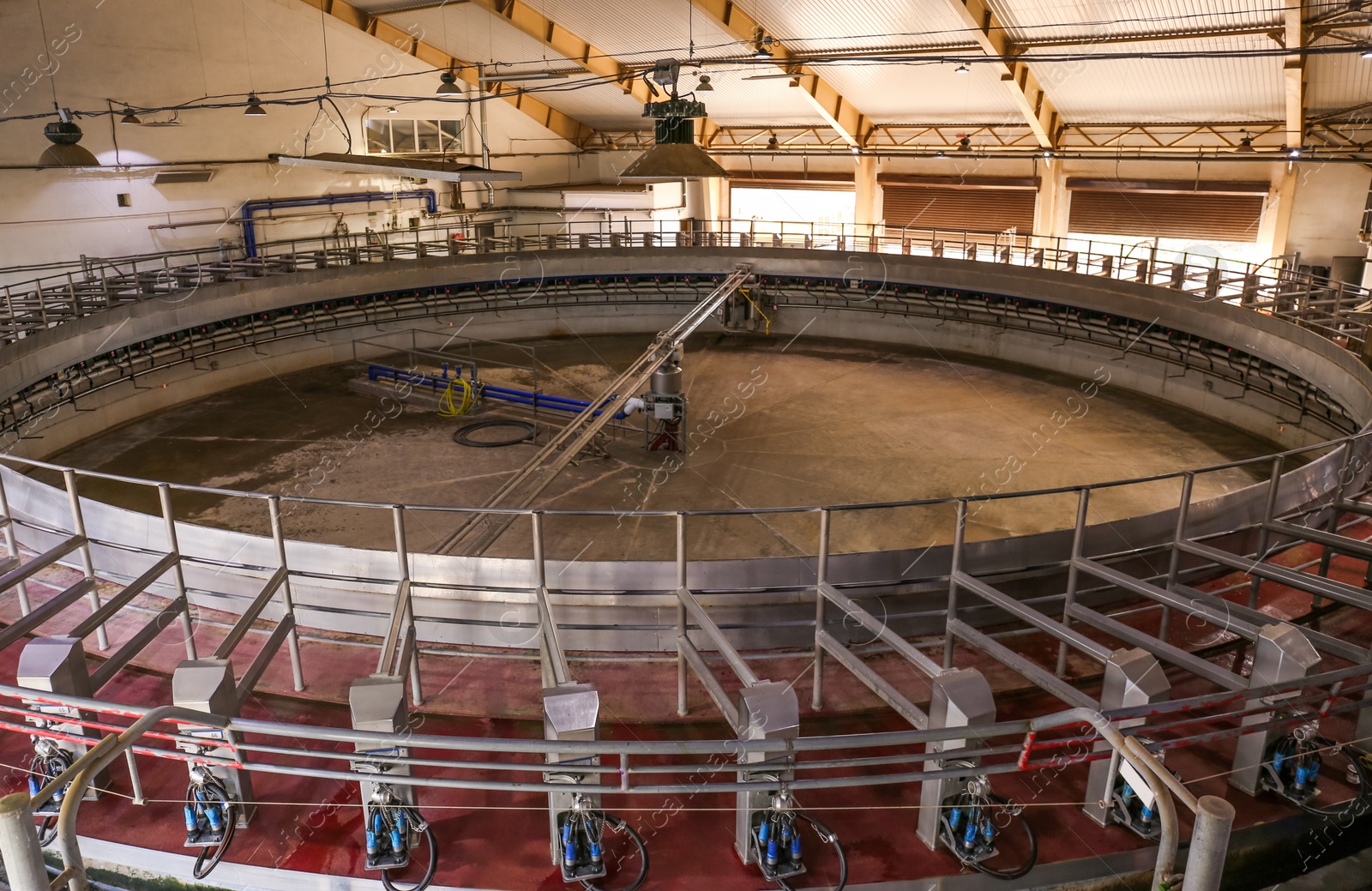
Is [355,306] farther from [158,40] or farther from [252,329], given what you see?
[158,40]

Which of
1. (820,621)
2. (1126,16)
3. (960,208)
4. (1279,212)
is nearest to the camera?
(820,621)

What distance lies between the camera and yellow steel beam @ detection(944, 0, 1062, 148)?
13.8 metres

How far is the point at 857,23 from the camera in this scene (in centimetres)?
1538

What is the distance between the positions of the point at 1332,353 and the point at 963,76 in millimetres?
9689

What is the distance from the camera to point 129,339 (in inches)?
420

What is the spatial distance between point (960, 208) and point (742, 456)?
1328 centimetres

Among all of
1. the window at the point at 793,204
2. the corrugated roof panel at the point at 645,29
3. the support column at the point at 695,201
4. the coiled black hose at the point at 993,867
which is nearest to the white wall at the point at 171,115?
the corrugated roof panel at the point at 645,29

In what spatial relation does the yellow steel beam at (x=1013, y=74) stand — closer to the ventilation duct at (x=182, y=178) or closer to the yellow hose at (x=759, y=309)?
the yellow hose at (x=759, y=309)

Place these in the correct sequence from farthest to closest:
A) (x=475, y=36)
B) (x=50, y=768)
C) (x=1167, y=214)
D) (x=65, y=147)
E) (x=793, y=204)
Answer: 1. (x=793, y=204)
2. (x=475, y=36)
3. (x=1167, y=214)
4. (x=65, y=147)
5. (x=50, y=768)

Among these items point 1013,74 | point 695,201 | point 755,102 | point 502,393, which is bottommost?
point 502,393

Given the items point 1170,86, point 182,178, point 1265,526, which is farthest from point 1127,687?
point 182,178

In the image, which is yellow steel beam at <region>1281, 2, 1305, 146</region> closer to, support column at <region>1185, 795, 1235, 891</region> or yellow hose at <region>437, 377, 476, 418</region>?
yellow hose at <region>437, 377, 476, 418</region>

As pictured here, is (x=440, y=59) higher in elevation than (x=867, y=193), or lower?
higher

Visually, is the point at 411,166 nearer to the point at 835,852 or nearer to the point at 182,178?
the point at 182,178
